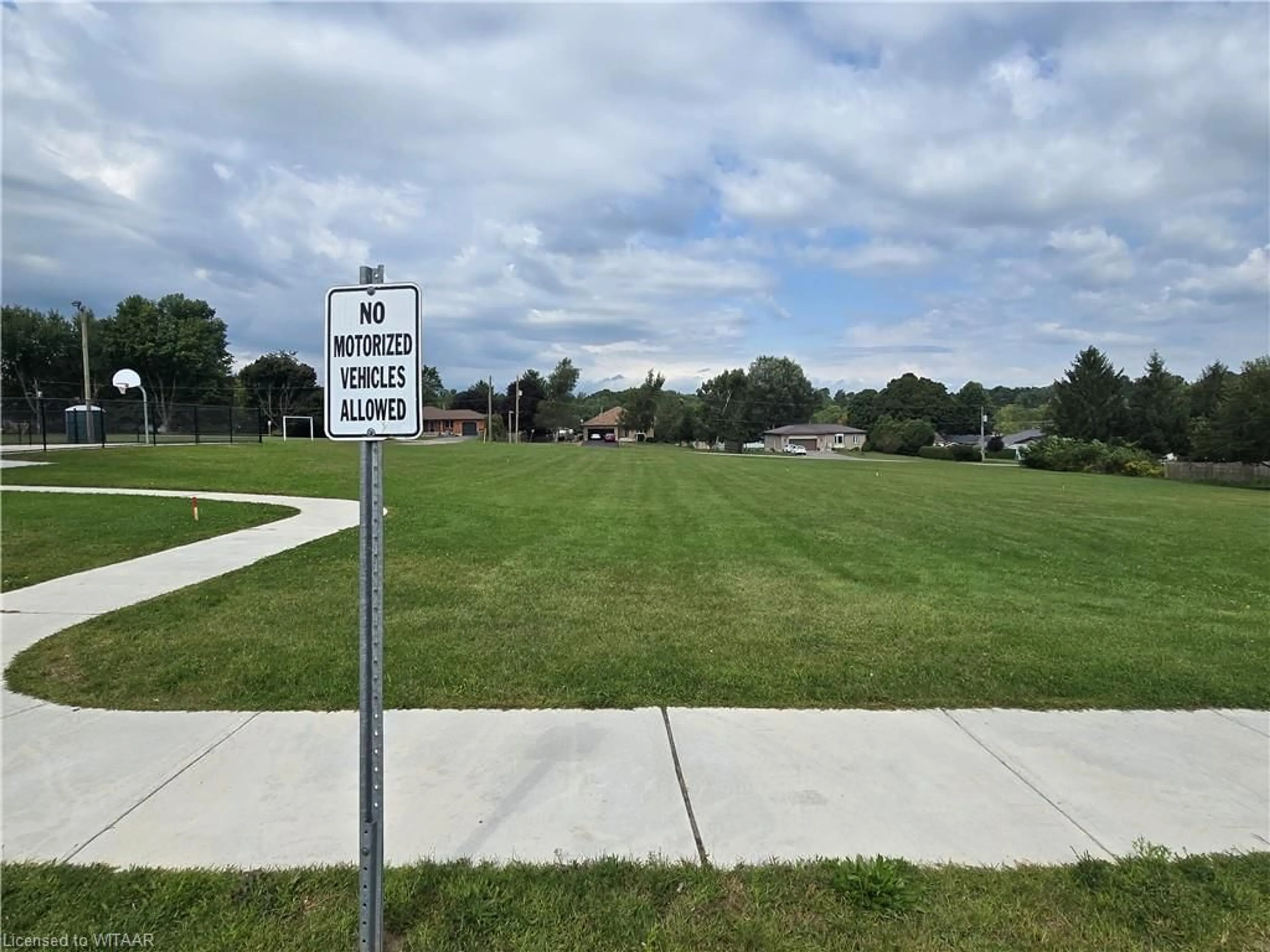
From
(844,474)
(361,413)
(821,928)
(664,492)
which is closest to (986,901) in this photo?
(821,928)

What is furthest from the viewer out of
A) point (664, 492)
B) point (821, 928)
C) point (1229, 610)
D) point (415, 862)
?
point (664, 492)

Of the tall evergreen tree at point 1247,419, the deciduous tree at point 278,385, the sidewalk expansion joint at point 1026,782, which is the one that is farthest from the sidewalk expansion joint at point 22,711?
the deciduous tree at point 278,385

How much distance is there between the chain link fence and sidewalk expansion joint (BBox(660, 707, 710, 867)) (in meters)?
29.6

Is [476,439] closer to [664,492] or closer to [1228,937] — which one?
[664,492]

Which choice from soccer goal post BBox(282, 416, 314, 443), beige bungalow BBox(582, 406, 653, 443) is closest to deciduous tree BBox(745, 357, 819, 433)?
beige bungalow BBox(582, 406, 653, 443)

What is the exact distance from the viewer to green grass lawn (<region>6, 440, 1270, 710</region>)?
4625 millimetres

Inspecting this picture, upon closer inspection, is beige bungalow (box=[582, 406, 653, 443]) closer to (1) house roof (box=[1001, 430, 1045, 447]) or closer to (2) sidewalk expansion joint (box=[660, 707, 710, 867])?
(1) house roof (box=[1001, 430, 1045, 447])

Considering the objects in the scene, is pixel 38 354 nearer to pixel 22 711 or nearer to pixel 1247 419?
pixel 22 711

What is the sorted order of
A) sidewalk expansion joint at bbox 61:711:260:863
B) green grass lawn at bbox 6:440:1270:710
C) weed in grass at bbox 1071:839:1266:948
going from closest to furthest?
weed in grass at bbox 1071:839:1266:948, sidewalk expansion joint at bbox 61:711:260:863, green grass lawn at bbox 6:440:1270:710

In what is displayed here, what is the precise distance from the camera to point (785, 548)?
10.7 meters

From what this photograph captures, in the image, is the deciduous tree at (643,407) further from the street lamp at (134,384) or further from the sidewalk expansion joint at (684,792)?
Answer: the sidewalk expansion joint at (684,792)

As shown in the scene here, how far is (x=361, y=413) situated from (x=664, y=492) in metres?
17.8

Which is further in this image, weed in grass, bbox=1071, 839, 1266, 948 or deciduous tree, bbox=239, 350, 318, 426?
deciduous tree, bbox=239, 350, 318, 426

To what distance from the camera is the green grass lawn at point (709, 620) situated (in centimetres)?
462
